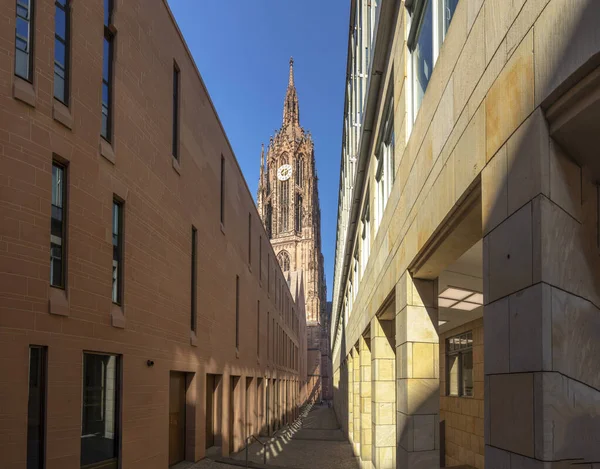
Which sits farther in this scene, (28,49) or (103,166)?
(103,166)

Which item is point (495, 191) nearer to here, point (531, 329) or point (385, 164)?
point (531, 329)

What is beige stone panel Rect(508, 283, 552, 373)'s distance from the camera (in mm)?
3717

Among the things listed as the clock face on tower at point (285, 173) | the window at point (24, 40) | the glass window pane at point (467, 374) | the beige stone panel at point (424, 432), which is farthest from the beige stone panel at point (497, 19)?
the clock face on tower at point (285, 173)

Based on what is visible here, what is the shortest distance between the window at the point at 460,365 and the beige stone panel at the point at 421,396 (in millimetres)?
8892

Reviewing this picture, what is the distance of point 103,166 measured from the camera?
10336 millimetres

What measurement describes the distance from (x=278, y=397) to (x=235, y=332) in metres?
17.1

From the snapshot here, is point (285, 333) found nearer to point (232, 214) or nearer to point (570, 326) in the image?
point (232, 214)

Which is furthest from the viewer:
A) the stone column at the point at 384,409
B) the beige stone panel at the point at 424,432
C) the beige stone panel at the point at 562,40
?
the stone column at the point at 384,409

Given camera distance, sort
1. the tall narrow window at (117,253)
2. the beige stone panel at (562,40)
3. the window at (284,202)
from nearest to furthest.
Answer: the beige stone panel at (562,40) < the tall narrow window at (117,253) < the window at (284,202)

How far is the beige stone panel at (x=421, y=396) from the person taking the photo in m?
8.98

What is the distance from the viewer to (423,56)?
814cm

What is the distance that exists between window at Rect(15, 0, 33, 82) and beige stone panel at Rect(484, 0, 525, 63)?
20.3 feet

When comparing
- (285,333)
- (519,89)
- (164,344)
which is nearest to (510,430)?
(519,89)

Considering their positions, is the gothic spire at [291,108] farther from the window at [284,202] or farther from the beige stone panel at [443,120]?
the beige stone panel at [443,120]
